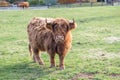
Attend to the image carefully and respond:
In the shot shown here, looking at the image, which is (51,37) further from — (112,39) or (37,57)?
(112,39)

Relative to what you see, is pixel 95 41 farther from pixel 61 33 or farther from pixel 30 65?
pixel 61 33

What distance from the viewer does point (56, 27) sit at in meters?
8.56

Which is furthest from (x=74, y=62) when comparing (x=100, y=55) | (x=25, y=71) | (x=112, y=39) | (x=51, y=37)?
(x=112, y=39)

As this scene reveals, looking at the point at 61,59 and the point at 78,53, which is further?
the point at 78,53

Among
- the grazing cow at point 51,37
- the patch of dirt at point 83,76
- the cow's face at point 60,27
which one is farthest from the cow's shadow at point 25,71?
the cow's face at point 60,27

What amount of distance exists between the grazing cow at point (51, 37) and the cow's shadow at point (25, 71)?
0.26 m

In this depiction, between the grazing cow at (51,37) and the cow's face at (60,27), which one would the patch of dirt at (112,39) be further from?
the cow's face at (60,27)

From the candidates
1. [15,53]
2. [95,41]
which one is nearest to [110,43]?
[95,41]

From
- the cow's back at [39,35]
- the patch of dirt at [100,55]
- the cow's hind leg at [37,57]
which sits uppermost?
the cow's back at [39,35]

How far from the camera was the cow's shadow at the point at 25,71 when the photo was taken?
8.48 metres

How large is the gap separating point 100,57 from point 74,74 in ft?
7.26

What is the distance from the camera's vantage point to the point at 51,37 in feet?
29.6

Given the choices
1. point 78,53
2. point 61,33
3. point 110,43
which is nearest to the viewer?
point 61,33

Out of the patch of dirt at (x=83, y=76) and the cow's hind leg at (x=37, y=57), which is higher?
the cow's hind leg at (x=37, y=57)
